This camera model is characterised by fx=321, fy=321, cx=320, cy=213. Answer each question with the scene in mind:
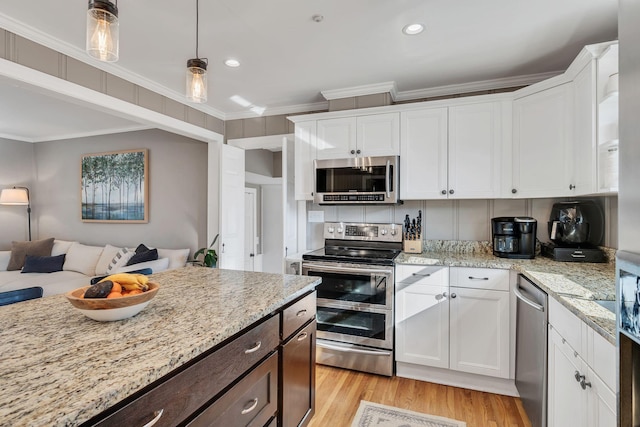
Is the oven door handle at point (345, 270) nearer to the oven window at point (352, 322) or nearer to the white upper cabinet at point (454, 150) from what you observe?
the oven window at point (352, 322)

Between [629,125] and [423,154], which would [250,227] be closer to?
[423,154]

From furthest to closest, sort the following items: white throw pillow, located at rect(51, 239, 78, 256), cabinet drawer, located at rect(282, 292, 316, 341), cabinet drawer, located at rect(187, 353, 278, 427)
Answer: white throw pillow, located at rect(51, 239, 78, 256)
cabinet drawer, located at rect(282, 292, 316, 341)
cabinet drawer, located at rect(187, 353, 278, 427)

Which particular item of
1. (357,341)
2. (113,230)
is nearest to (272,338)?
(357,341)

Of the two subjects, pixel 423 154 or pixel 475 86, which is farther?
pixel 475 86

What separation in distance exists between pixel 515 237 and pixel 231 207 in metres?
2.87

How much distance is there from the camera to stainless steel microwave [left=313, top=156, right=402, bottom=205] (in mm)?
2832

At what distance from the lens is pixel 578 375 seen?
52.8 inches

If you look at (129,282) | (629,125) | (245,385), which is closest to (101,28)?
(129,282)

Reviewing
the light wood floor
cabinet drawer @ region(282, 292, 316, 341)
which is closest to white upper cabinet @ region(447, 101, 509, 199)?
the light wood floor

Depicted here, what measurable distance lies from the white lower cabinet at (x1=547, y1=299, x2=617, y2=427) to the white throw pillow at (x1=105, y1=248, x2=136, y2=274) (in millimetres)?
4334

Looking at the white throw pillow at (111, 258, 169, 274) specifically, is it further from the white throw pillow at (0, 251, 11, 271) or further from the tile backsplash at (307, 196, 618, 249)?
the white throw pillow at (0, 251, 11, 271)

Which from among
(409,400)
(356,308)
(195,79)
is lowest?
(409,400)

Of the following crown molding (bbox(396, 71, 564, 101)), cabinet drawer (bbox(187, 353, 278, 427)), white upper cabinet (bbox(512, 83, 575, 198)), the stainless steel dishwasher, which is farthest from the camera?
crown molding (bbox(396, 71, 564, 101))

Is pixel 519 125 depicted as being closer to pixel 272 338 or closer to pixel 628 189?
pixel 628 189
